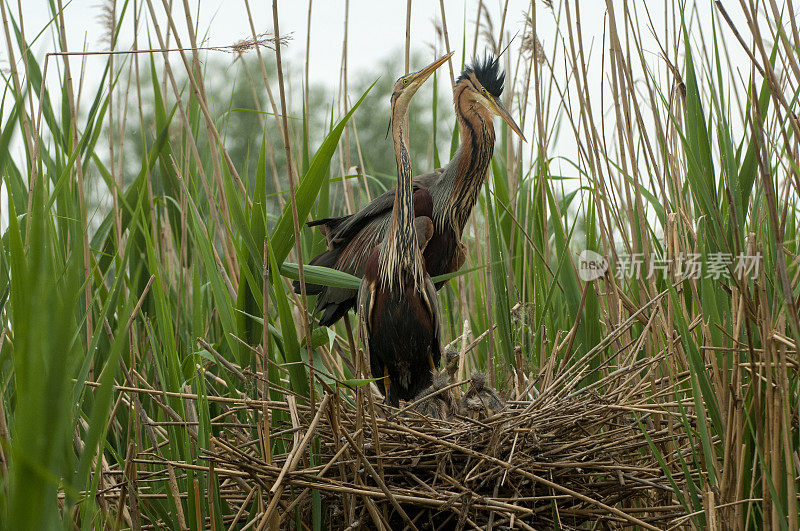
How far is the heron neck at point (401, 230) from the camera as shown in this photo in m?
1.96

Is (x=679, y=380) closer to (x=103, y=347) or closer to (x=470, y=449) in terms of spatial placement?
(x=470, y=449)

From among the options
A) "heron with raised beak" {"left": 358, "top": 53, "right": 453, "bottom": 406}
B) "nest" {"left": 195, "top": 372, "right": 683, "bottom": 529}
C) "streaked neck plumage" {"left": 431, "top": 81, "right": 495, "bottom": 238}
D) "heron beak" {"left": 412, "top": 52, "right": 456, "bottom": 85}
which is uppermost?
"heron beak" {"left": 412, "top": 52, "right": 456, "bottom": 85}

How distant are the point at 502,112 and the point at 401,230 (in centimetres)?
50

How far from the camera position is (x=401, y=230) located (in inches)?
80.5

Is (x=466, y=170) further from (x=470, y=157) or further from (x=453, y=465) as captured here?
(x=453, y=465)

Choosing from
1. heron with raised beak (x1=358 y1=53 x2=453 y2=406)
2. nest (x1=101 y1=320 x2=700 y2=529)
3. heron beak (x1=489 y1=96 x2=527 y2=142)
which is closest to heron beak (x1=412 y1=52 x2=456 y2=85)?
heron with raised beak (x1=358 y1=53 x2=453 y2=406)

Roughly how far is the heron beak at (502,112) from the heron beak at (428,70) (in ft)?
0.93

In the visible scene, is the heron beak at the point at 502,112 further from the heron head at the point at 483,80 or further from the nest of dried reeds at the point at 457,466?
the nest of dried reeds at the point at 457,466

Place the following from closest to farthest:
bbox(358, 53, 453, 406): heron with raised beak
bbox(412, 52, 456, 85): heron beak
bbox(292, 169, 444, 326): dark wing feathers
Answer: bbox(412, 52, 456, 85): heron beak, bbox(358, 53, 453, 406): heron with raised beak, bbox(292, 169, 444, 326): dark wing feathers

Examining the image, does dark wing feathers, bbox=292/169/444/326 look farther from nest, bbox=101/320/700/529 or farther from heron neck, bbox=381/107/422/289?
nest, bbox=101/320/700/529

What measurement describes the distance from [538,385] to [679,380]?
59 cm

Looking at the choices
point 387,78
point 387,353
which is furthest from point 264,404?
point 387,78

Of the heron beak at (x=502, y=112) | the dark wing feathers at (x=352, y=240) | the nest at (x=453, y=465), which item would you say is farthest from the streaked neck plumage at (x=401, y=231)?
the nest at (x=453, y=465)

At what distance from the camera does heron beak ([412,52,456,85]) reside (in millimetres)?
1884
